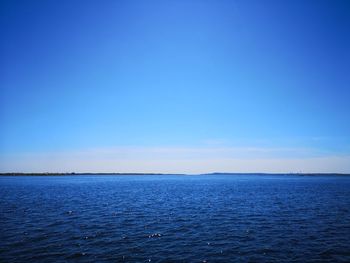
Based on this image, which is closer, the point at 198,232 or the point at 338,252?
the point at 338,252

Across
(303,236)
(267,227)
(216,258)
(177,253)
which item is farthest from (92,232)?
(303,236)

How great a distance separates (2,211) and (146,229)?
83.9 feet

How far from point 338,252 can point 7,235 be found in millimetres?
29773

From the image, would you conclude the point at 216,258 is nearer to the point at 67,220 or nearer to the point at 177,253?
the point at 177,253

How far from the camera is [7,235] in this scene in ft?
76.7

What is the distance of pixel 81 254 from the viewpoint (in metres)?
18.5

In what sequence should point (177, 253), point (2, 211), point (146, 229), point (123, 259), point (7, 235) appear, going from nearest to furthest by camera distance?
point (123, 259)
point (177, 253)
point (7, 235)
point (146, 229)
point (2, 211)

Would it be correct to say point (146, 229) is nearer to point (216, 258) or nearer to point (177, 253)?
point (177, 253)

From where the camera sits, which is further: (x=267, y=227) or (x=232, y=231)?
(x=267, y=227)

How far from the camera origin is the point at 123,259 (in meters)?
17.6

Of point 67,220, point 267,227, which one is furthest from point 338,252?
point 67,220

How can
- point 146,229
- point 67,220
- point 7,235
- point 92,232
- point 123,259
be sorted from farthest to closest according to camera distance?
point 67,220 < point 146,229 < point 92,232 < point 7,235 < point 123,259

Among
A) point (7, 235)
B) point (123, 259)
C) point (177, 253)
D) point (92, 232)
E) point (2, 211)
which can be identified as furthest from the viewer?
point (2, 211)

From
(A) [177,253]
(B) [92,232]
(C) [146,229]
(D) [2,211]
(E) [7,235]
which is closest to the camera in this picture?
Answer: (A) [177,253]
